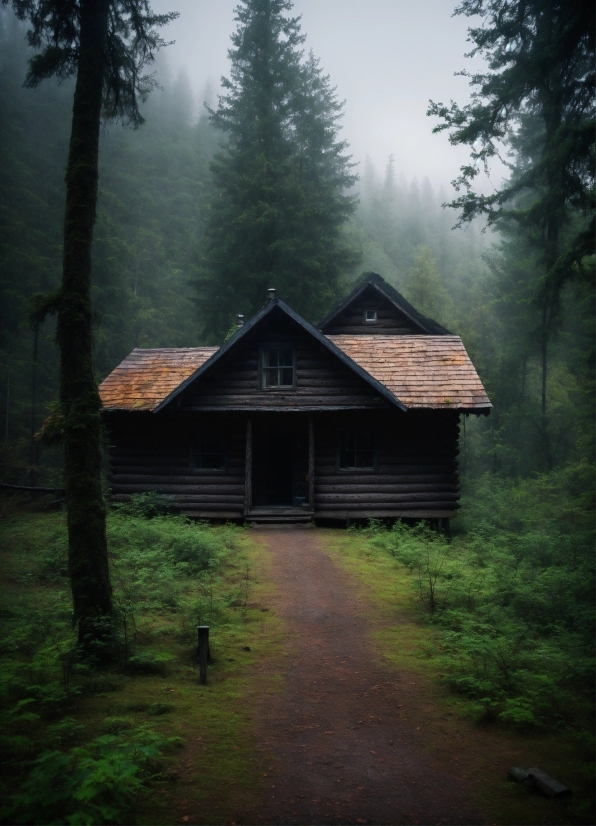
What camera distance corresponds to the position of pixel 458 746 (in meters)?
5.47

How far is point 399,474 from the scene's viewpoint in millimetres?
18656

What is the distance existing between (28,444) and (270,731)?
98.9ft

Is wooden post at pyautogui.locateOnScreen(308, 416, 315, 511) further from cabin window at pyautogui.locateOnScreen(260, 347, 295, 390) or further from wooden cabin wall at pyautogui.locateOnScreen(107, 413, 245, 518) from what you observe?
wooden cabin wall at pyautogui.locateOnScreen(107, 413, 245, 518)

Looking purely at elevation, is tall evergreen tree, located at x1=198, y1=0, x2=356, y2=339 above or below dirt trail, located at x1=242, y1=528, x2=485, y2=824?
above

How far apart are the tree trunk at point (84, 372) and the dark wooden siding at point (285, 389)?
10.1 metres

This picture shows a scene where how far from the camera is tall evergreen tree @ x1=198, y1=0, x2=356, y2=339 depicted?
30875 millimetres

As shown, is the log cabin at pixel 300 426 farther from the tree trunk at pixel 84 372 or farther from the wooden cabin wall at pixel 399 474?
the tree trunk at pixel 84 372

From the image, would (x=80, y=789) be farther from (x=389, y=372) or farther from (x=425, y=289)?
(x=425, y=289)

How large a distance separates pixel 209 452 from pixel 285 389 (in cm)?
362

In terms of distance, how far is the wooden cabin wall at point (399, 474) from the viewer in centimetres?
1842

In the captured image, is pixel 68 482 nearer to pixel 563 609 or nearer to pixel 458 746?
pixel 458 746

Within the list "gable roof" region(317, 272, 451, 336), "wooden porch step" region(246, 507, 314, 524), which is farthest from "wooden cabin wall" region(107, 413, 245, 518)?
"gable roof" region(317, 272, 451, 336)

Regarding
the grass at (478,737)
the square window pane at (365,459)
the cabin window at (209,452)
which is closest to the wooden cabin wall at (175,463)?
the cabin window at (209,452)

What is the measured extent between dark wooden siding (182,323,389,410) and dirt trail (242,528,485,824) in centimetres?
970
